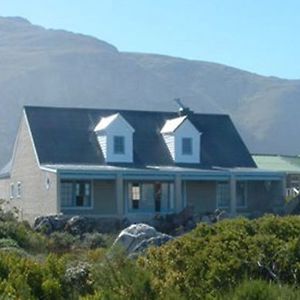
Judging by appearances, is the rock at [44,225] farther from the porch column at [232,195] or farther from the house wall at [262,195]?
the house wall at [262,195]

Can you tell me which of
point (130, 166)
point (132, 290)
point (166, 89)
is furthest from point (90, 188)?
point (166, 89)

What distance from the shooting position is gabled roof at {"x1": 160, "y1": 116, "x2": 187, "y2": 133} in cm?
4712

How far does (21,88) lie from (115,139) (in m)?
119

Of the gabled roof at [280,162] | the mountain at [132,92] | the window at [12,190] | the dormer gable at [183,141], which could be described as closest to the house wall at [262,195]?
the dormer gable at [183,141]

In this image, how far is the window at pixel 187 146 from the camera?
47125mm

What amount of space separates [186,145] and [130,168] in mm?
4124

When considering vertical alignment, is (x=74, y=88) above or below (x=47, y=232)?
above

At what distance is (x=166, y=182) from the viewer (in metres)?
46.2

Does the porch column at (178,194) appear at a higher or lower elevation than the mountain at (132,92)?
lower

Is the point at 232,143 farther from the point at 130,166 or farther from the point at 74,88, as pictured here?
the point at 74,88

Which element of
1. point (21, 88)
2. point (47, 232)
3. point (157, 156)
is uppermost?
point (21, 88)

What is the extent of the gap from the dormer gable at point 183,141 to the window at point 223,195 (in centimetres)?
186

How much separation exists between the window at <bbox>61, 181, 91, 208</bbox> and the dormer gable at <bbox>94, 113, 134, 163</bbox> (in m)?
1.71

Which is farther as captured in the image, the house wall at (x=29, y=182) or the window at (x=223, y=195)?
the window at (x=223, y=195)
